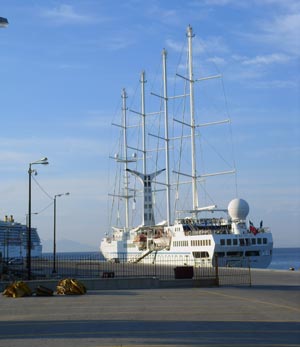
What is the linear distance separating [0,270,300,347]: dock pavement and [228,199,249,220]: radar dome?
48951mm

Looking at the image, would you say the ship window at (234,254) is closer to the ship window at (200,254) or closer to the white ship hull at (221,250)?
the white ship hull at (221,250)

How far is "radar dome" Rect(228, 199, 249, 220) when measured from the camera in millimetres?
74562

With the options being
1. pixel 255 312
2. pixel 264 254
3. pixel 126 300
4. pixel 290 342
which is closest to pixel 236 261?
pixel 264 254

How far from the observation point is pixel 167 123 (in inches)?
3287

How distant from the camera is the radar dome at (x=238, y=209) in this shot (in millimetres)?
74562

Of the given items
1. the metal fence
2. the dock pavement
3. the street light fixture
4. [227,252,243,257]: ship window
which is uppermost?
the street light fixture

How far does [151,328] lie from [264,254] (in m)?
60.6

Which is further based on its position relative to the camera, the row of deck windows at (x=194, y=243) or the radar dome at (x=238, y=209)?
the radar dome at (x=238, y=209)

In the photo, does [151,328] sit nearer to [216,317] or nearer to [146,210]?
[216,317]

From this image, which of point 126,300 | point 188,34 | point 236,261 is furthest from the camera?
point 188,34

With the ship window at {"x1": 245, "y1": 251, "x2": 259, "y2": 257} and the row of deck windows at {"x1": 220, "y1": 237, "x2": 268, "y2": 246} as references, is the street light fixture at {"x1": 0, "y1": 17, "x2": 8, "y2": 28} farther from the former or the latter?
the ship window at {"x1": 245, "y1": 251, "x2": 259, "y2": 257}

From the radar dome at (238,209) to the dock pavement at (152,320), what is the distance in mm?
48951

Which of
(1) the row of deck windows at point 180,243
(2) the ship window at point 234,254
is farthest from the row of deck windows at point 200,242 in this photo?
(2) the ship window at point 234,254

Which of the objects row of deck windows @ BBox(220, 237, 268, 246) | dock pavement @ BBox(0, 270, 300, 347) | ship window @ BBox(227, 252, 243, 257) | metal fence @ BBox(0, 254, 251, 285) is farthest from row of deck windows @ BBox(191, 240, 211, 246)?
dock pavement @ BBox(0, 270, 300, 347)
